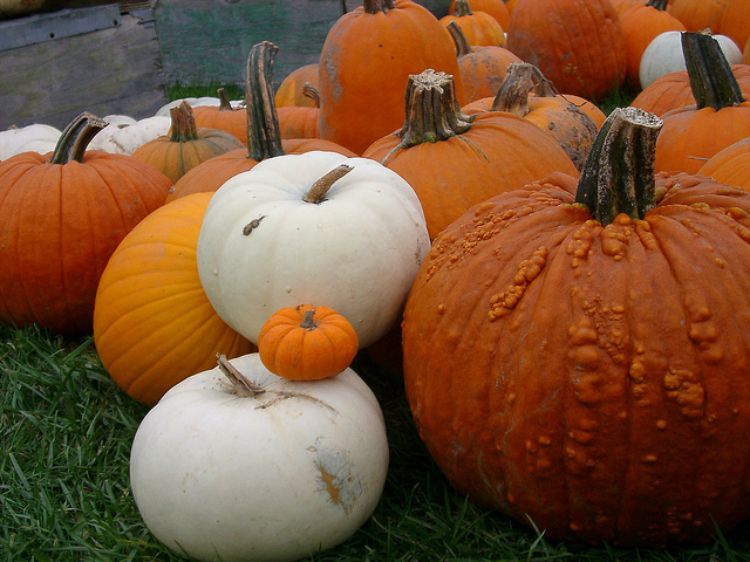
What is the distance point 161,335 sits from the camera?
2574 millimetres

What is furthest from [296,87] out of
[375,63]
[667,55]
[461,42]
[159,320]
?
[159,320]

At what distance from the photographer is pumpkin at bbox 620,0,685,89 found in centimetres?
630

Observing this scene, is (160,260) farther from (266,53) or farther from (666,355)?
(666,355)

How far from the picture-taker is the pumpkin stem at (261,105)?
10.3 ft

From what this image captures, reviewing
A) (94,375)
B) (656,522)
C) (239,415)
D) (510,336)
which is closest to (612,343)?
(510,336)

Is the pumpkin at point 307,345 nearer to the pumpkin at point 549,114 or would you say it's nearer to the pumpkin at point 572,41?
the pumpkin at point 549,114

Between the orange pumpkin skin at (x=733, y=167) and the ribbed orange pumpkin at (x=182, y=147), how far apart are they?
216 cm

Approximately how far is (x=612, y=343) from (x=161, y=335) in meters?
1.37

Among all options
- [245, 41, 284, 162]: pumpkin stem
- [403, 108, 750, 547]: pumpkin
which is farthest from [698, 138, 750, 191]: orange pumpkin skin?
[245, 41, 284, 162]: pumpkin stem

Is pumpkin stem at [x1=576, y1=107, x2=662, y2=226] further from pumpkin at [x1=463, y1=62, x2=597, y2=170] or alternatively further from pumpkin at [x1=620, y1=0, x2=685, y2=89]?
pumpkin at [x1=620, y1=0, x2=685, y2=89]

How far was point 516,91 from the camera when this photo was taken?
11.4 feet

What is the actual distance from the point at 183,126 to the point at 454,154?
176 cm

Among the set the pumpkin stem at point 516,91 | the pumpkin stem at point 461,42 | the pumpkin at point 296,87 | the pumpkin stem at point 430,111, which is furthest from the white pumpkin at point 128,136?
the pumpkin stem at point 430,111

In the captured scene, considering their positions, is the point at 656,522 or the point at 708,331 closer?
the point at 708,331
